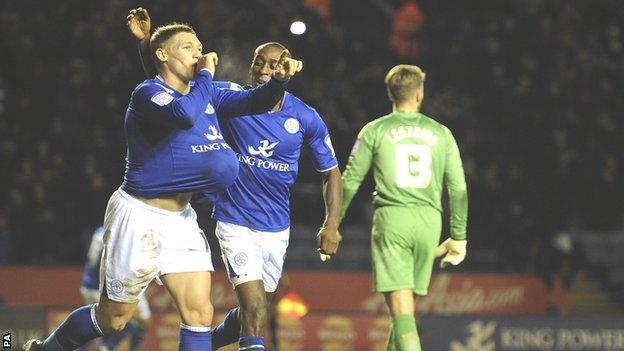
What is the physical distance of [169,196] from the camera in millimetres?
6629

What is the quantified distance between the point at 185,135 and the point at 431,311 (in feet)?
31.5

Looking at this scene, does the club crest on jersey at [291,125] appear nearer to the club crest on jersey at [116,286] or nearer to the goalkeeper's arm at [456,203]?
the goalkeeper's arm at [456,203]

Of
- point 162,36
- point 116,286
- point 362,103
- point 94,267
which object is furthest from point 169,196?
point 362,103

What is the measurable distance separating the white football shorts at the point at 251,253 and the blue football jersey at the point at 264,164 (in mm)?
50

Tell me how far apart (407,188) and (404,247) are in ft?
1.29

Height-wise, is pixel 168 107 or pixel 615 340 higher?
pixel 168 107

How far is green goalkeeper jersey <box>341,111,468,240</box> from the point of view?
828 centimetres

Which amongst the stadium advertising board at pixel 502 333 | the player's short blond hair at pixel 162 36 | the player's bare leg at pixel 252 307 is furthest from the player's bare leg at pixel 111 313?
the stadium advertising board at pixel 502 333

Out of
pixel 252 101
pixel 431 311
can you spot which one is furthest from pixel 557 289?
pixel 252 101

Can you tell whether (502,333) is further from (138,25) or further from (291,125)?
(138,25)

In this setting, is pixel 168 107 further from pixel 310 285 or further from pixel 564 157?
pixel 564 157

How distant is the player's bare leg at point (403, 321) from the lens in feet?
25.9

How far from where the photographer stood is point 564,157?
17.6 m

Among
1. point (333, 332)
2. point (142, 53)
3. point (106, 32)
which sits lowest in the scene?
point (333, 332)
